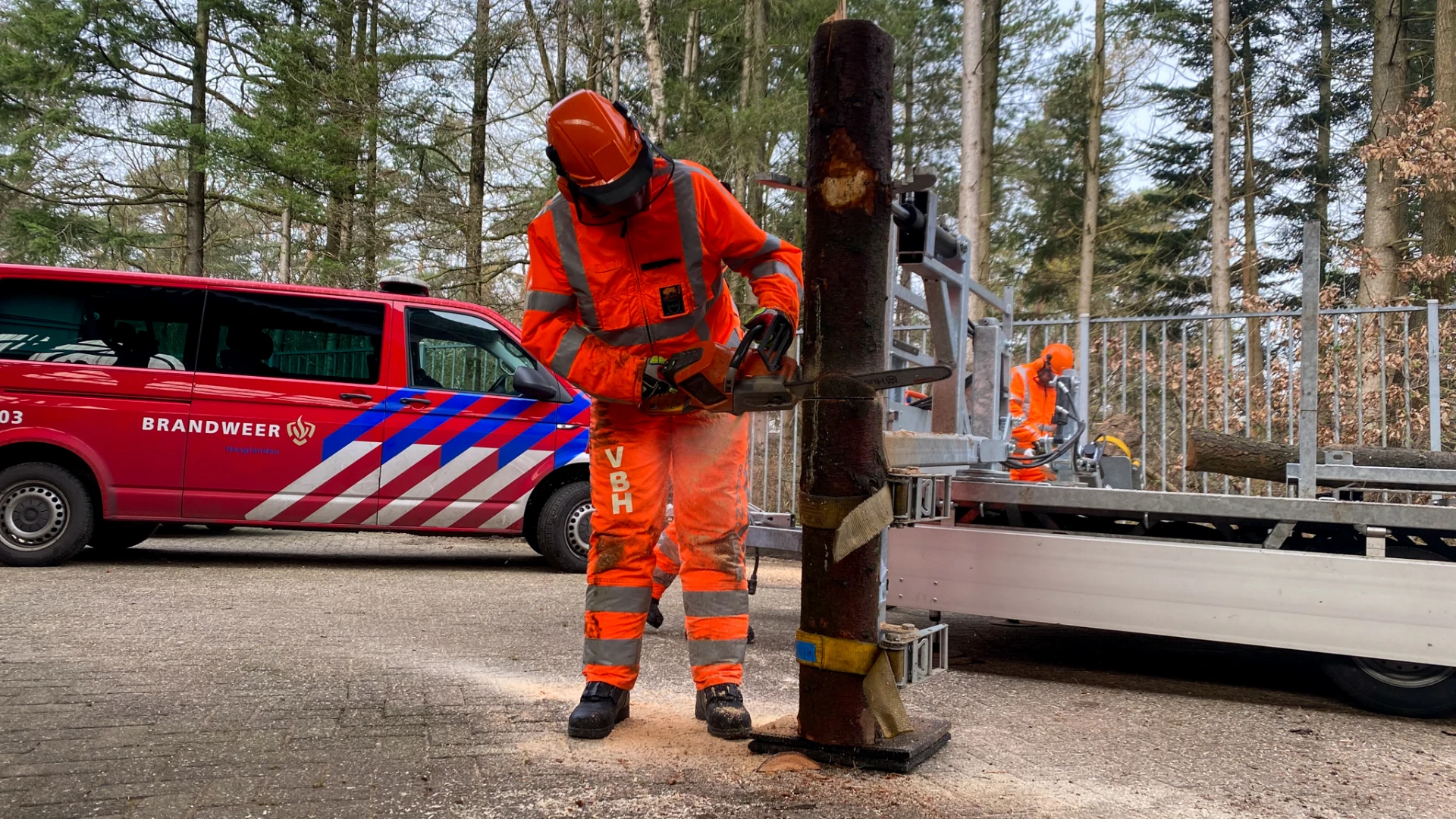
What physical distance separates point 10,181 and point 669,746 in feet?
64.2

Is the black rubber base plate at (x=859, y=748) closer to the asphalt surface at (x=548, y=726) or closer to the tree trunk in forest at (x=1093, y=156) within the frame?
the asphalt surface at (x=548, y=726)

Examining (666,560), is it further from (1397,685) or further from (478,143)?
(478,143)

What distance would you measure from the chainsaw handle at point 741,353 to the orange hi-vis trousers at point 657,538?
16.7 inches

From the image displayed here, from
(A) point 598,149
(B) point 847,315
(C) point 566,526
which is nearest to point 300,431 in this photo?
(C) point 566,526

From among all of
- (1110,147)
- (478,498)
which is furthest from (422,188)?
(1110,147)

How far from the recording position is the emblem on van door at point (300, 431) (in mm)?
6805

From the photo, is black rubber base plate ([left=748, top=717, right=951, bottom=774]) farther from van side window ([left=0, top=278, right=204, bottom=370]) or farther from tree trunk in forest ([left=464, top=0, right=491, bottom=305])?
tree trunk in forest ([left=464, top=0, right=491, bottom=305])

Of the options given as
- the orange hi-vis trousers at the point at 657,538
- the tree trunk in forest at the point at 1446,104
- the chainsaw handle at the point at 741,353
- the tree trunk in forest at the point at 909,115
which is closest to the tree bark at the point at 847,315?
the chainsaw handle at the point at 741,353

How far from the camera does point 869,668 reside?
2691 mm

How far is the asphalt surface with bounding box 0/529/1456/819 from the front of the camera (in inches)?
98.6

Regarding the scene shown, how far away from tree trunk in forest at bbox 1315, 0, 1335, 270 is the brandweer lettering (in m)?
19.4

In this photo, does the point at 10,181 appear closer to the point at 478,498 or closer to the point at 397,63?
the point at 397,63

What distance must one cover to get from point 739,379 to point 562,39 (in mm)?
16183

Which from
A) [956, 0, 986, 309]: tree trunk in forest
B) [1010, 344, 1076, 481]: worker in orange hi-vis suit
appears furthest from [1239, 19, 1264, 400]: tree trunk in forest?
[1010, 344, 1076, 481]: worker in orange hi-vis suit
